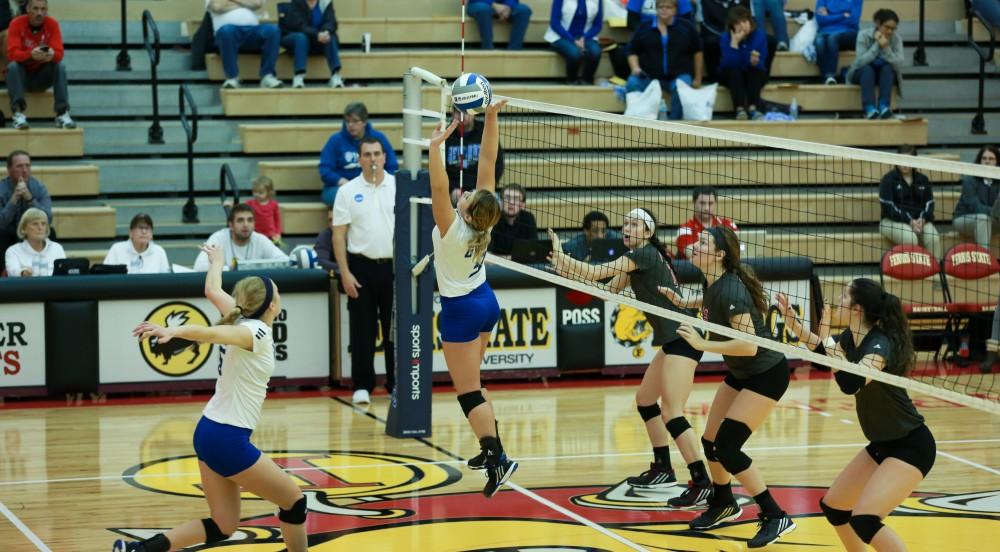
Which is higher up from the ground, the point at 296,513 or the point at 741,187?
the point at 741,187

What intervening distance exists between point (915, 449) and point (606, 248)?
5.56m

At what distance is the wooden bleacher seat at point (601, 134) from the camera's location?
51.6 ft

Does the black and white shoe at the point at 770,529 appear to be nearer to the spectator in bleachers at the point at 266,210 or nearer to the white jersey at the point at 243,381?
the white jersey at the point at 243,381

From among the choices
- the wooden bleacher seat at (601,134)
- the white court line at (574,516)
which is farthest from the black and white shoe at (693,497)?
the wooden bleacher seat at (601,134)

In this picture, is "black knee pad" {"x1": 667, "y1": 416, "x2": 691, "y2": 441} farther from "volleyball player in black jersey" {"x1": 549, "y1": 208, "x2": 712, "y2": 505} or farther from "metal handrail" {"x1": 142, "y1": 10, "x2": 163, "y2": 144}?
"metal handrail" {"x1": 142, "y1": 10, "x2": 163, "y2": 144}

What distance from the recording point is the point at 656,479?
9250mm

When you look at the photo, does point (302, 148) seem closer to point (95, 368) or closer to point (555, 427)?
point (95, 368)

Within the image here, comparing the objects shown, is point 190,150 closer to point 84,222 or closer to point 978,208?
point 84,222

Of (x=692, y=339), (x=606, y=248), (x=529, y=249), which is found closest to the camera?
(x=692, y=339)

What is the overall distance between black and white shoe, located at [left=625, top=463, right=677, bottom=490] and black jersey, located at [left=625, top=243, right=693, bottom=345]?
36.0 inches

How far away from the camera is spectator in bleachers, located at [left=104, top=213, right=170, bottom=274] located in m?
12.8

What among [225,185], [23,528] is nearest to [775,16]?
[225,185]

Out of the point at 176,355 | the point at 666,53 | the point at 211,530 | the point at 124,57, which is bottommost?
the point at 176,355

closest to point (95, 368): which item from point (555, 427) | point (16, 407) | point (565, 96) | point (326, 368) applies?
point (16, 407)
